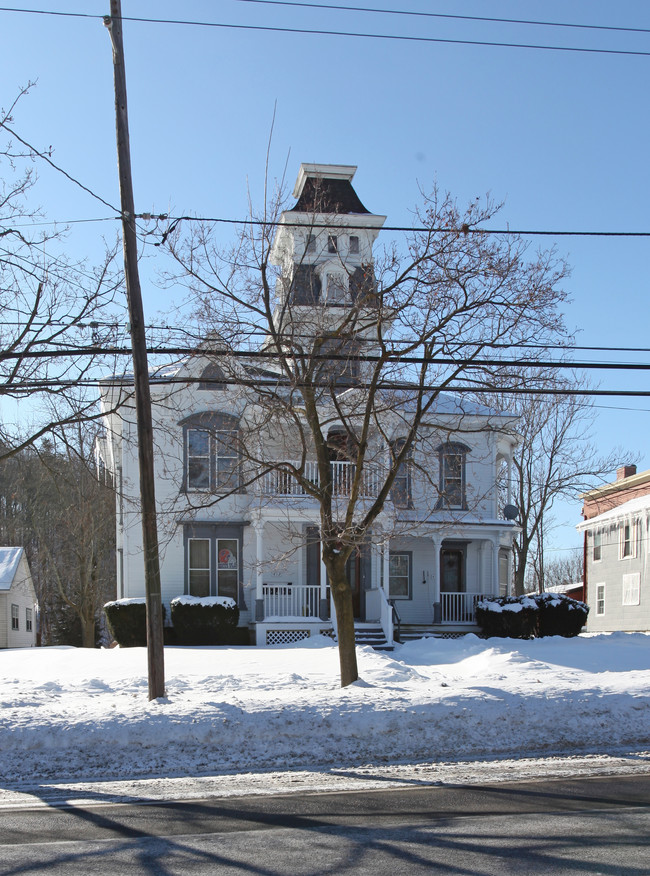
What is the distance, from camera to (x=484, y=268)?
12.7 meters

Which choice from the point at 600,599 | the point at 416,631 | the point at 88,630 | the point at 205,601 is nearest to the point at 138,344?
the point at 205,601

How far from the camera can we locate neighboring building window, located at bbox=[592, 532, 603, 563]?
36094mm

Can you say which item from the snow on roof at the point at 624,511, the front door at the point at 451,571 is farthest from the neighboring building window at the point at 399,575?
the snow on roof at the point at 624,511

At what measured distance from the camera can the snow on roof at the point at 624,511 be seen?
32.0 metres

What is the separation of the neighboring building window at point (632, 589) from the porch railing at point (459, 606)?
10.7 meters

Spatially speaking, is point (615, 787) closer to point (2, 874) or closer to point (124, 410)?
point (2, 874)

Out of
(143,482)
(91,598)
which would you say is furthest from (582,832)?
(91,598)

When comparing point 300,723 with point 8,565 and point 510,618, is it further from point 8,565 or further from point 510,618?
point 8,565

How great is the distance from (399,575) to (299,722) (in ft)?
50.4

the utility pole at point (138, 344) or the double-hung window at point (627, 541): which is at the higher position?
the utility pole at point (138, 344)

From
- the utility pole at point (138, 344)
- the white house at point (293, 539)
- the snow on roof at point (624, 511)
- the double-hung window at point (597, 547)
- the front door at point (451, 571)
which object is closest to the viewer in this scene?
the utility pole at point (138, 344)

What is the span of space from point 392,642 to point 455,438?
22.5 feet

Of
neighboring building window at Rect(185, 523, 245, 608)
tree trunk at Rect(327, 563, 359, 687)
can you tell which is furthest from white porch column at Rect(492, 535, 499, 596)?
tree trunk at Rect(327, 563, 359, 687)

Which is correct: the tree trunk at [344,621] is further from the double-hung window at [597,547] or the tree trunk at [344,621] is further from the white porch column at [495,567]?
the double-hung window at [597,547]
